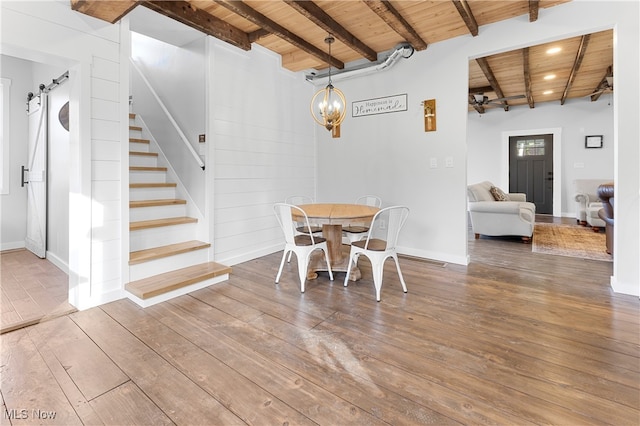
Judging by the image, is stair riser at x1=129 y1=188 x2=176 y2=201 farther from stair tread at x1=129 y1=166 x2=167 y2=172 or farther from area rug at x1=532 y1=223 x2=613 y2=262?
area rug at x1=532 y1=223 x2=613 y2=262

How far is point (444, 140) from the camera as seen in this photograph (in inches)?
157

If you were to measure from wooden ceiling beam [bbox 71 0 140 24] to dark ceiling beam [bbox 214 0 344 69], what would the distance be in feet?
2.45

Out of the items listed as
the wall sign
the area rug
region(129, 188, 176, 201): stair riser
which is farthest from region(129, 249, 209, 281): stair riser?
the area rug

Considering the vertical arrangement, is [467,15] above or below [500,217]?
above

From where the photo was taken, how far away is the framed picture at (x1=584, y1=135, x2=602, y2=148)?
7.41 meters

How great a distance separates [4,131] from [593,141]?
11334 mm

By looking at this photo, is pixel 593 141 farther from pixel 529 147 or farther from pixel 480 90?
pixel 480 90

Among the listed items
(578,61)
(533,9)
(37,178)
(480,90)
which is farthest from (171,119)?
(480,90)

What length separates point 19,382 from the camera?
1694 millimetres

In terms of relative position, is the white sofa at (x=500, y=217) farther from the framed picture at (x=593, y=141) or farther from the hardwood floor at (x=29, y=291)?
the hardwood floor at (x=29, y=291)

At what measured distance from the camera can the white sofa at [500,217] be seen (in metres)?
5.02

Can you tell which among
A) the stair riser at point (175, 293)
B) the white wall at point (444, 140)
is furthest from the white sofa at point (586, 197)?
the stair riser at point (175, 293)

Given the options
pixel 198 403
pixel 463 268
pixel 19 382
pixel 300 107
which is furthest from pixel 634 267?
pixel 19 382

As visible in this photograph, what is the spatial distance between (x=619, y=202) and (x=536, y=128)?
634 centimetres
